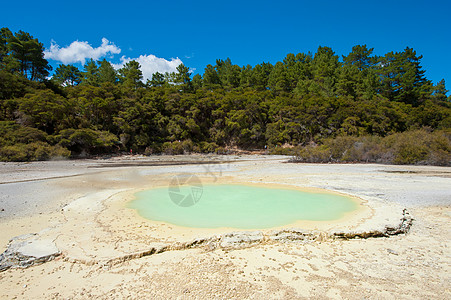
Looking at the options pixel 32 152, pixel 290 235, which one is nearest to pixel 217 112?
pixel 32 152

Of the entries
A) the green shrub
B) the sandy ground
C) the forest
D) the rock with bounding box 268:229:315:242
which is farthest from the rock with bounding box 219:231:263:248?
the green shrub

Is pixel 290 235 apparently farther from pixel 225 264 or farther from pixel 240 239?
pixel 225 264

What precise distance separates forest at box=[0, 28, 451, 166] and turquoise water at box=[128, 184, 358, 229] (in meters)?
15.7

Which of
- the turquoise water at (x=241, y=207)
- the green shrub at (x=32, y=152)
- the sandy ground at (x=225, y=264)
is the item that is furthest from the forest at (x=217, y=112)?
the sandy ground at (x=225, y=264)

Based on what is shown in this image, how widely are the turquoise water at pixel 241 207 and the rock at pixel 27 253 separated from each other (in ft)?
9.09

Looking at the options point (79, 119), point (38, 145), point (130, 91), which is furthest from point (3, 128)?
point (130, 91)

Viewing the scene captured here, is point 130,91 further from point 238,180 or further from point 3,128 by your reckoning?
point 238,180

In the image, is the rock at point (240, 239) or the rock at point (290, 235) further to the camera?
the rock at point (290, 235)

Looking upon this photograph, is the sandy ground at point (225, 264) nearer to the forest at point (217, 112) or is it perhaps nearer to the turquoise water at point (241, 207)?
the turquoise water at point (241, 207)

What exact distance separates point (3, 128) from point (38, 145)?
4.49m

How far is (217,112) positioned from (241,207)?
113ft

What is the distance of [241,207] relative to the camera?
8297 millimetres

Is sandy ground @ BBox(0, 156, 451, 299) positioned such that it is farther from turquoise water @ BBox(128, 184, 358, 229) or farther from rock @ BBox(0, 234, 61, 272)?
turquoise water @ BBox(128, 184, 358, 229)

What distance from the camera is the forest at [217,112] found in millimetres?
27078
